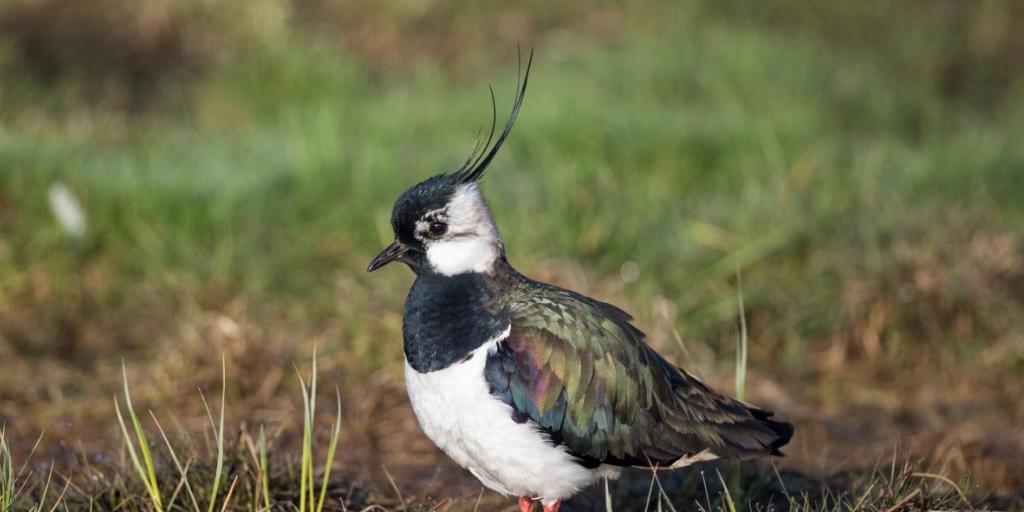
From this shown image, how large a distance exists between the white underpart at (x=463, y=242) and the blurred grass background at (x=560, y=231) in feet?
2.39

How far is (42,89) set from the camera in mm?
7984

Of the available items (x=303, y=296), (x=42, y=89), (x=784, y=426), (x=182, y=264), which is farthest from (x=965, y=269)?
(x=42, y=89)

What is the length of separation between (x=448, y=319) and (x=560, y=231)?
8.06ft

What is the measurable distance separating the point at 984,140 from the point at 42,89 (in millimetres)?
5553

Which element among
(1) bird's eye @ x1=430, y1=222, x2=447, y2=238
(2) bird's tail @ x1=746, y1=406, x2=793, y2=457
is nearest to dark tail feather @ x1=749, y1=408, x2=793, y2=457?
(2) bird's tail @ x1=746, y1=406, x2=793, y2=457

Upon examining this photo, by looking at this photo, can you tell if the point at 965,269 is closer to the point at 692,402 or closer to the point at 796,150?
the point at 796,150

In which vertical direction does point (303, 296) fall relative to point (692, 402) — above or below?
below

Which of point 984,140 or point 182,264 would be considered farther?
point 984,140

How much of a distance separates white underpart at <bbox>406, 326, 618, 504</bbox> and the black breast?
0.09 ft

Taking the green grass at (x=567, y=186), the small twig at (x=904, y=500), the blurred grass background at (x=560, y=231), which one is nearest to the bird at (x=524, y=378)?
the small twig at (x=904, y=500)

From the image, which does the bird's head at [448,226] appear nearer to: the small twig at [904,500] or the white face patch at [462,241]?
the white face patch at [462,241]

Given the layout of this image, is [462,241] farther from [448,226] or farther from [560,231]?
[560,231]

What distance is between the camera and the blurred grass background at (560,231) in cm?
501

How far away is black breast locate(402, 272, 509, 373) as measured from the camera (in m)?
Result: 3.12
